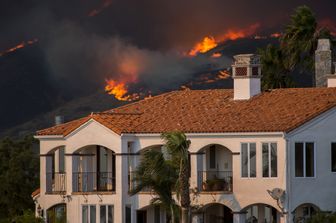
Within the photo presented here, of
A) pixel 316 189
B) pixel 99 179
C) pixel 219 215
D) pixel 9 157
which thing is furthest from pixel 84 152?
pixel 9 157

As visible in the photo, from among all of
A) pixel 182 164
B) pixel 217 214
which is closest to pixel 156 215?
pixel 217 214

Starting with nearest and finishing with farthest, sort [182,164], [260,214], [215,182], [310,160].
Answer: [182,164]
[310,160]
[215,182]
[260,214]

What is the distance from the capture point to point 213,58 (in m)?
154

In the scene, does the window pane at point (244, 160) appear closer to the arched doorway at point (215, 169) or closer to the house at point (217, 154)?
the house at point (217, 154)

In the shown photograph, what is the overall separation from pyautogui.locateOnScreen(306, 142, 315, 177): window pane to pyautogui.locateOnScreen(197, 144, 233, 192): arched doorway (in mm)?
4117

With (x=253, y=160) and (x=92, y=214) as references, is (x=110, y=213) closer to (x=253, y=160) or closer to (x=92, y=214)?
Result: (x=92, y=214)

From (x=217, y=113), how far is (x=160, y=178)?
21.9 feet

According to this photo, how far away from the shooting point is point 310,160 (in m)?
78.6

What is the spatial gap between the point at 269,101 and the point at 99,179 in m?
9.89

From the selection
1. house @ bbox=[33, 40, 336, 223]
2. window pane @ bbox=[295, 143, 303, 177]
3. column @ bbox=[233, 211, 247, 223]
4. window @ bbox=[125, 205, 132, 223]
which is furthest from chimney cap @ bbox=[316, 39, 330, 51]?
window @ bbox=[125, 205, 132, 223]

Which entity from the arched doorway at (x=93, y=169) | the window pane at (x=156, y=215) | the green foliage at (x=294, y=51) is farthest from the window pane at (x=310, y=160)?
the green foliage at (x=294, y=51)

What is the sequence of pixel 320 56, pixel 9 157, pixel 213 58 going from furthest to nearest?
pixel 213 58 → pixel 9 157 → pixel 320 56

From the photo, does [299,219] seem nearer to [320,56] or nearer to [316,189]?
[316,189]

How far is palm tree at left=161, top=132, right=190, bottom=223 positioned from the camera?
77312mm
